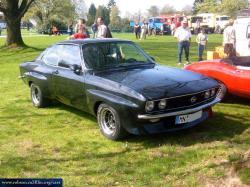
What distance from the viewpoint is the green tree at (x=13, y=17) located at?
20.3 m

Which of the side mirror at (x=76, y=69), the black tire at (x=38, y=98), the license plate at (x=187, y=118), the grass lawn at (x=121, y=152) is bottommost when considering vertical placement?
the grass lawn at (x=121, y=152)

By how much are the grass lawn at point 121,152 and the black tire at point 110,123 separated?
119 mm

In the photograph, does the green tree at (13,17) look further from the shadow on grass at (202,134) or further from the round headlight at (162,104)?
the round headlight at (162,104)

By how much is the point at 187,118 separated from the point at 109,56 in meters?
1.79

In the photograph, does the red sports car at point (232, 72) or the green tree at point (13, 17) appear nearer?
the red sports car at point (232, 72)

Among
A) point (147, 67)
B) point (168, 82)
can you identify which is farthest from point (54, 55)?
point (168, 82)

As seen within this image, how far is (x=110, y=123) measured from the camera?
5656 millimetres

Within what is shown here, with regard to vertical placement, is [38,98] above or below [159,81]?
below

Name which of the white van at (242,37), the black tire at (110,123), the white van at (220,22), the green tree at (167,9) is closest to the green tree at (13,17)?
the white van at (242,37)

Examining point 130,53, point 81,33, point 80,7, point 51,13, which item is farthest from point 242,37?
point 80,7

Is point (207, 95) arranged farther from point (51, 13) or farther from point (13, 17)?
point (51, 13)

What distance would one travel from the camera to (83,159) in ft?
16.1

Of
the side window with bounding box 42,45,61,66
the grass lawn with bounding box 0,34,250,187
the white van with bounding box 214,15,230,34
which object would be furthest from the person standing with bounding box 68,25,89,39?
the white van with bounding box 214,15,230,34

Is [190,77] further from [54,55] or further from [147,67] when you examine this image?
[54,55]
